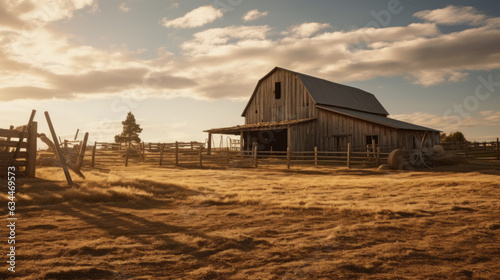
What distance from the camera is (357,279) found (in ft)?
12.8

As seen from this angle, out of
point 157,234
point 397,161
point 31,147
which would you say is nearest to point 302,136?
point 397,161

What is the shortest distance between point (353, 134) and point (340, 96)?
9.23 meters

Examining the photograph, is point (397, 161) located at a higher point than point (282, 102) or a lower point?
lower

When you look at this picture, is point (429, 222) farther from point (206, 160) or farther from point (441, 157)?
point (206, 160)

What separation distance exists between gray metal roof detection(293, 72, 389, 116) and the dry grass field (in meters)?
21.2

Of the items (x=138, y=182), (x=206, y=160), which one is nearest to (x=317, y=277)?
(x=138, y=182)

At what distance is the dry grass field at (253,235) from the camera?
13.7 feet

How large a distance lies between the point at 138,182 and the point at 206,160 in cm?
1568

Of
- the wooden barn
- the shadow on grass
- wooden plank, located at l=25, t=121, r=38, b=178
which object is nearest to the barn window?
the wooden barn

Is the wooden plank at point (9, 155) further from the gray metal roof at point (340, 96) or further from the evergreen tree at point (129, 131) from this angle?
the evergreen tree at point (129, 131)

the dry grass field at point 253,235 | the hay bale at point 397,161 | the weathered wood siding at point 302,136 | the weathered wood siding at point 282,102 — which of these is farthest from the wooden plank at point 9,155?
the weathered wood siding at point 282,102

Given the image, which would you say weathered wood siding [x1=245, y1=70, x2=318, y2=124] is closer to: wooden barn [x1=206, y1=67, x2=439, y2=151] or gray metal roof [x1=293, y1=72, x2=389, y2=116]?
wooden barn [x1=206, y1=67, x2=439, y2=151]

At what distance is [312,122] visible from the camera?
28984mm

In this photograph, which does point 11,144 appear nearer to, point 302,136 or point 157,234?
point 157,234
